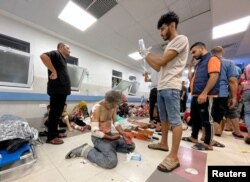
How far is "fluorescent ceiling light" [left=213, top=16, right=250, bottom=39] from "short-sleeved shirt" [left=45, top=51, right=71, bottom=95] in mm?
4040

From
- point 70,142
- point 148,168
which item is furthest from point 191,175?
point 70,142

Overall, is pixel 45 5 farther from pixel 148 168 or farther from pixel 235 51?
pixel 235 51

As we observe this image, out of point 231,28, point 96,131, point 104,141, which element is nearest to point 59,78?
point 96,131

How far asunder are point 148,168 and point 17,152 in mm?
1272

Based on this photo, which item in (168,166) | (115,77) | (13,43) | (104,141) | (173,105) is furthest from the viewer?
(115,77)

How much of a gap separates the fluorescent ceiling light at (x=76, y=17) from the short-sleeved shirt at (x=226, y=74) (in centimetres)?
300

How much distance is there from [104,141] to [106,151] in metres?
0.14

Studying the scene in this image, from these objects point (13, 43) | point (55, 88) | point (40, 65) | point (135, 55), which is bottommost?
point (55, 88)

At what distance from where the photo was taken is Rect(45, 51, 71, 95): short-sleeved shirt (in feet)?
5.77

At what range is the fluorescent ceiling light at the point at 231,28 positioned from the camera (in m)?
3.21

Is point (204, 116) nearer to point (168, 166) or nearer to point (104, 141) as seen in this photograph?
point (168, 166)

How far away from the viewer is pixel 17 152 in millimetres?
1216

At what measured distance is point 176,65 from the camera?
4.23 feet

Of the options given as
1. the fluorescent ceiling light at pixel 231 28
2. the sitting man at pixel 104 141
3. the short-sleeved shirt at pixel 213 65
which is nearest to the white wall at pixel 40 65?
the sitting man at pixel 104 141
